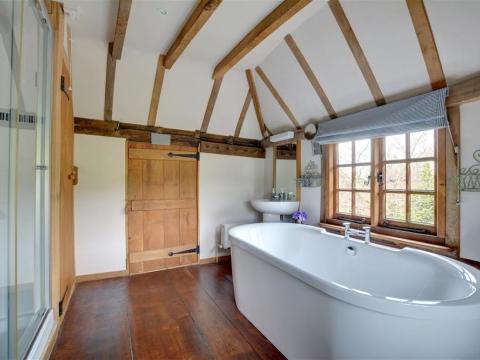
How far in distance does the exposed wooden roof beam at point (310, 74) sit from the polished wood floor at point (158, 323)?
245 cm

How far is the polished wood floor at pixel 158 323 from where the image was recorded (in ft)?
5.99

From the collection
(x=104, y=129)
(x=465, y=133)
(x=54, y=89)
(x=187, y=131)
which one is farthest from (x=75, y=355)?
(x=465, y=133)

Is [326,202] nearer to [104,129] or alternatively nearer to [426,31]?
[426,31]

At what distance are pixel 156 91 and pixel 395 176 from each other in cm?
294

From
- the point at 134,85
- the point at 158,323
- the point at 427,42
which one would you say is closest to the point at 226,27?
the point at 134,85

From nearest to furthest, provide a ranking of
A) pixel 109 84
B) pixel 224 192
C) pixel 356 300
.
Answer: pixel 356 300
pixel 109 84
pixel 224 192

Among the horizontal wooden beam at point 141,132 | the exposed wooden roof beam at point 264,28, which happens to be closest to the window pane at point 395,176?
the exposed wooden roof beam at point 264,28

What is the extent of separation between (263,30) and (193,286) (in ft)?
9.32

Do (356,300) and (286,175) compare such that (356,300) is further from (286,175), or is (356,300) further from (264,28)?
(286,175)

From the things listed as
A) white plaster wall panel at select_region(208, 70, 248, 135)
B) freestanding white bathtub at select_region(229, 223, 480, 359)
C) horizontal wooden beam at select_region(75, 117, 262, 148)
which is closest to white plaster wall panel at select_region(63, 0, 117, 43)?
horizontal wooden beam at select_region(75, 117, 262, 148)

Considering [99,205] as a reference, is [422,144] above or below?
above

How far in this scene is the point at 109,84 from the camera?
9.36ft

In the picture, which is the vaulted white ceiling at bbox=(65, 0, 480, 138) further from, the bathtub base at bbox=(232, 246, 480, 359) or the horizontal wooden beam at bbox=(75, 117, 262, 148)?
the bathtub base at bbox=(232, 246, 480, 359)

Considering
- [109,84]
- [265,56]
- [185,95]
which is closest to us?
[109,84]
